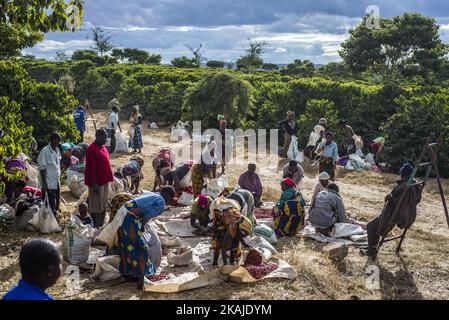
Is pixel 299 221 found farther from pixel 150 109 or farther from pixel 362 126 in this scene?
pixel 150 109

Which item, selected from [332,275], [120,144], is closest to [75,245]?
[332,275]

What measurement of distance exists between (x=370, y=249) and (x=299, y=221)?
121cm

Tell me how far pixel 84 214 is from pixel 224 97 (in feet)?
30.8

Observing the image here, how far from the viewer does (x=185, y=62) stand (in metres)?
44.9

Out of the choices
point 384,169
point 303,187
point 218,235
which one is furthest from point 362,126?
point 218,235

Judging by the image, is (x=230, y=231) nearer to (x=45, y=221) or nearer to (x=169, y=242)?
(x=169, y=242)

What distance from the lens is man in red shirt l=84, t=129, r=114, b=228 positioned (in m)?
6.82

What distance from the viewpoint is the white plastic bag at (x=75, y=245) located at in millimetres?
6082

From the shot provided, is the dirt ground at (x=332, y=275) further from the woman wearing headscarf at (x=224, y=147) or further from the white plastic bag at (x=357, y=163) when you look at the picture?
the woman wearing headscarf at (x=224, y=147)

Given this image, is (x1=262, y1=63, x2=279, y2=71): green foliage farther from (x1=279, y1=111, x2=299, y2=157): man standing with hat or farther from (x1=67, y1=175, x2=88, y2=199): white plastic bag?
(x1=67, y1=175, x2=88, y2=199): white plastic bag

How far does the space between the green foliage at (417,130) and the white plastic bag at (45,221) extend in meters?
8.88

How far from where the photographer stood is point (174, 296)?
16.9 feet

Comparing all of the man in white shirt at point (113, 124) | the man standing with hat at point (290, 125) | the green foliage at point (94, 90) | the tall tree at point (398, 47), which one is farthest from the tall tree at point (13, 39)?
the tall tree at point (398, 47)
